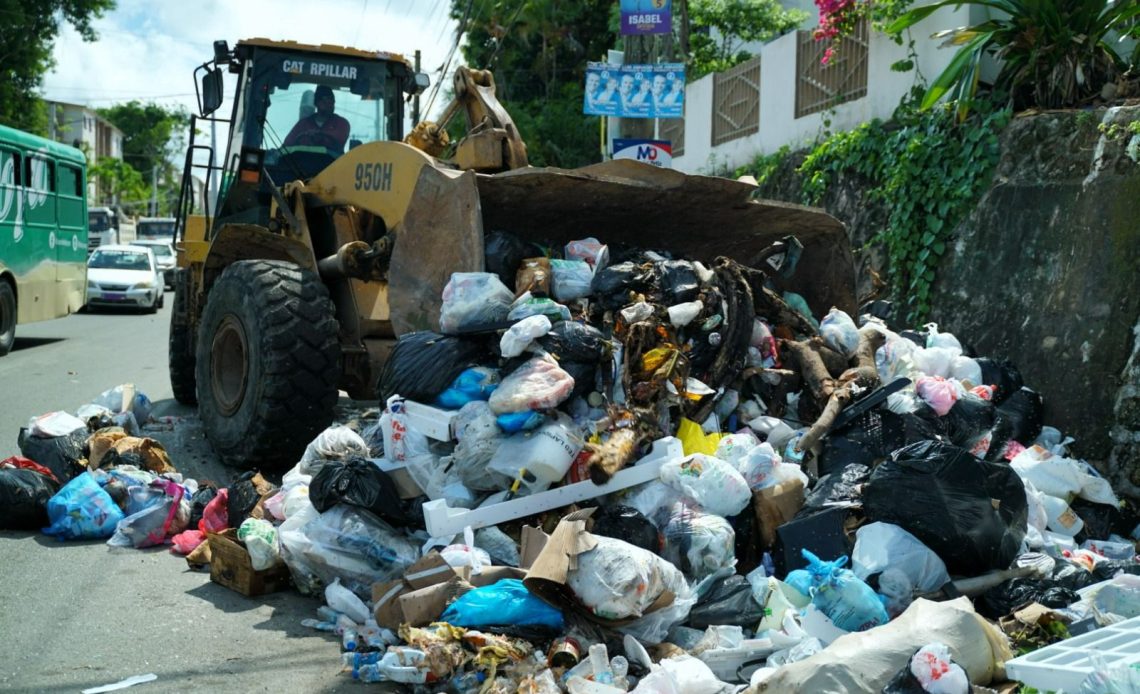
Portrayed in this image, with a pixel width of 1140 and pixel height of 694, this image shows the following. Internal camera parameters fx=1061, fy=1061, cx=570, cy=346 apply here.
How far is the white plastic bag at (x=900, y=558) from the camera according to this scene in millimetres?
3994

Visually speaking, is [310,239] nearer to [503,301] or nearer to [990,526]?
[503,301]

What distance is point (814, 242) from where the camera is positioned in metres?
6.63

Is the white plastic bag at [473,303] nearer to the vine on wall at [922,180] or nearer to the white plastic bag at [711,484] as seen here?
the white plastic bag at [711,484]

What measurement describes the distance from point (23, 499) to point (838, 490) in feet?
12.9

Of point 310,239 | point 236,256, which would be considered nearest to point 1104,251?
point 310,239

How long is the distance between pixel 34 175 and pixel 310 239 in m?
9.25

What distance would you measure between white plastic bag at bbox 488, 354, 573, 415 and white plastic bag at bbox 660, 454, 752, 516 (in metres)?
0.56

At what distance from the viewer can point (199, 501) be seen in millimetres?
5441

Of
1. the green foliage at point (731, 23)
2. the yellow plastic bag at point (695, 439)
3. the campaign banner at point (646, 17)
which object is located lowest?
the yellow plastic bag at point (695, 439)

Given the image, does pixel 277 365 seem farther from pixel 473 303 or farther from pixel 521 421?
pixel 521 421

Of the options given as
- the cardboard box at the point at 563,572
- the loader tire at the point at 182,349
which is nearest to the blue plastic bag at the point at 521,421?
the cardboard box at the point at 563,572

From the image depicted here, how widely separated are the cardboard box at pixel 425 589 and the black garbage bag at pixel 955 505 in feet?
4.98

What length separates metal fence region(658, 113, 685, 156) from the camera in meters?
16.6

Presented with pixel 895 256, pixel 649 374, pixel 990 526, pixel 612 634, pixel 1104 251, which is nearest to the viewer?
pixel 612 634
